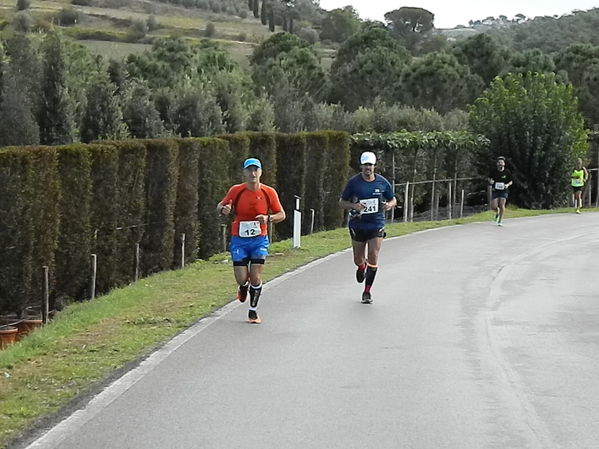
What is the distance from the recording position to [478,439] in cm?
790

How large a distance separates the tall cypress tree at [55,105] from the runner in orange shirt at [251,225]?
22.4 metres

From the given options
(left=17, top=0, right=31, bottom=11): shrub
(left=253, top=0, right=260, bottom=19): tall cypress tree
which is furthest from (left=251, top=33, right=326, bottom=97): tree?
(left=253, top=0, right=260, bottom=19): tall cypress tree

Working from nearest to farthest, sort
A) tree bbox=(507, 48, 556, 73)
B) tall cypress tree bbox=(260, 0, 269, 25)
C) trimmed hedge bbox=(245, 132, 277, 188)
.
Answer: trimmed hedge bbox=(245, 132, 277, 188)
tree bbox=(507, 48, 556, 73)
tall cypress tree bbox=(260, 0, 269, 25)

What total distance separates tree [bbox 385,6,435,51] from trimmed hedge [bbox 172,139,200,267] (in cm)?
A: 11641

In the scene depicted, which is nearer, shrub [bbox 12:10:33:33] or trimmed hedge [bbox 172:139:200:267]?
trimmed hedge [bbox 172:139:200:267]

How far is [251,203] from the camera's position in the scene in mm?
13156

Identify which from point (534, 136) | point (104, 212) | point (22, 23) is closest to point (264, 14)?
point (22, 23)

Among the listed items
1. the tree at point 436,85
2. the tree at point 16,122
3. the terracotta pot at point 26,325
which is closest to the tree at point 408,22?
the tree at point 436,85

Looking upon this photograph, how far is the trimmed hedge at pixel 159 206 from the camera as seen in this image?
72.9ft

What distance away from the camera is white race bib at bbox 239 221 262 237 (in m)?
13.2

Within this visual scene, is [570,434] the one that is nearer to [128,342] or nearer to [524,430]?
[524,430]

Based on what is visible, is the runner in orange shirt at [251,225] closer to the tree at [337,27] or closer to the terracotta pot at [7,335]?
the terracotta pot at [7,335]

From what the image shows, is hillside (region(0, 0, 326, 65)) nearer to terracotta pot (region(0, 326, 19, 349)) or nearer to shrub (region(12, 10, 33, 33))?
shrub (region(12, 10, 33, 33))

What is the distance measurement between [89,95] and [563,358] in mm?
28175
